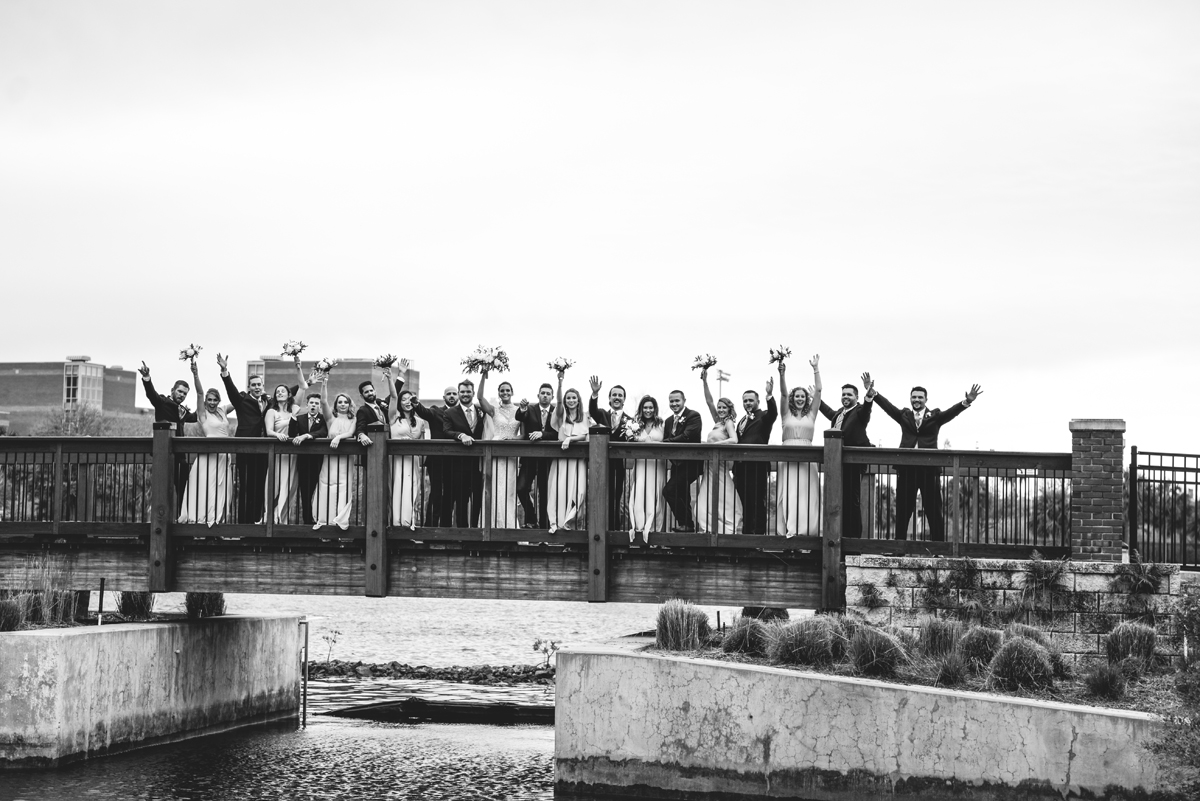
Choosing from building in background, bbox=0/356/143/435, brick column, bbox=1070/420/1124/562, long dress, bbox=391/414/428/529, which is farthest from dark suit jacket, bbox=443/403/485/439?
building in background, bbox=0/356/143/435

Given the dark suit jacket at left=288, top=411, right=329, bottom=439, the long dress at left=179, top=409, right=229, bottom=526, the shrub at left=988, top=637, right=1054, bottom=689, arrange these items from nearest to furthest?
the shrub at left=988, top=637, right=1054, bottom=689 → the long dress at left=179, top=409, right=229, bottom=526 → the dark suit jacket at left=288, top=411, right=329, bottom=439

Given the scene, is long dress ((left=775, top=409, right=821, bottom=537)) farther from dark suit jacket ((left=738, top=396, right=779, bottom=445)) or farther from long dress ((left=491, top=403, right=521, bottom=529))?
long dress ((left=491, top=403, right=521, bottom=529))

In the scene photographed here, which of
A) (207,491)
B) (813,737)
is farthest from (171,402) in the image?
(813,737)

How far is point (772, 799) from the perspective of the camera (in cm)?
1452

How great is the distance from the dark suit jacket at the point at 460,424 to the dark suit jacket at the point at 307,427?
1625 mm

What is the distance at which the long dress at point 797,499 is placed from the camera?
674 inches

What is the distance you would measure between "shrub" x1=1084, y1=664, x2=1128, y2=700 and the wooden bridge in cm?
273

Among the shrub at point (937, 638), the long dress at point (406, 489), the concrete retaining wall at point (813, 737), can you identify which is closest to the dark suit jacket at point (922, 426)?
the shrub at point (937, 638)

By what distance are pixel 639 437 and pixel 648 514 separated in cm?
108

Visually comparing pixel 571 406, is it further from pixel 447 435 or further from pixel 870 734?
pixel 870 734

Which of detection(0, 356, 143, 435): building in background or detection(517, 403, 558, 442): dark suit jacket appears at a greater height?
detection(0, 356, 143, 435): building in background

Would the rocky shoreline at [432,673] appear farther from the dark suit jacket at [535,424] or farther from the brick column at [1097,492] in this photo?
the brick column at [1097,492]

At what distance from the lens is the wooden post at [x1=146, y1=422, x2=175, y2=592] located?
18.0 m

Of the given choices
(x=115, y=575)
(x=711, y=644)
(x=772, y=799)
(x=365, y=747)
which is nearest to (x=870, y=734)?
(x=772, y=799)
